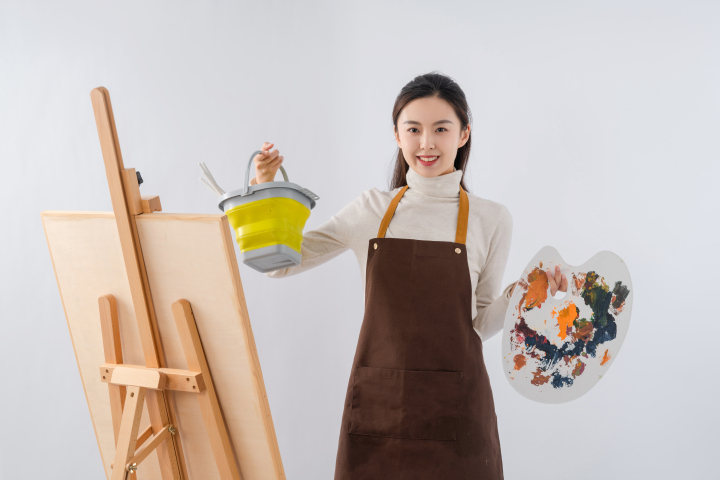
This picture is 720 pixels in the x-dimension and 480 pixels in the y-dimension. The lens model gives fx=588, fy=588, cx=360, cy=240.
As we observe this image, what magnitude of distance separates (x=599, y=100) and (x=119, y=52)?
76.7 inches

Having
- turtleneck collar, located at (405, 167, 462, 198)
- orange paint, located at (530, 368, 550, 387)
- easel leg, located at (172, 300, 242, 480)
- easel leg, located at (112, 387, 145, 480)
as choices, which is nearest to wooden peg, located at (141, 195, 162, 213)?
easel leg, located at (172, 300, 242, 480)

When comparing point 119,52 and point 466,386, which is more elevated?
point 119,52

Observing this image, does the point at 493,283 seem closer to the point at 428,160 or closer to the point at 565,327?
the point at 565,327

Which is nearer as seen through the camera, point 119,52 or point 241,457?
point 241,457

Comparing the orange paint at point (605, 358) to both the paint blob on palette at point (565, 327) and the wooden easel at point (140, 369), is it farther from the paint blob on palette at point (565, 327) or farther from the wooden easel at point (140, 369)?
the wooden easel at point (140, 369)

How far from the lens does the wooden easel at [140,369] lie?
143 centimetres

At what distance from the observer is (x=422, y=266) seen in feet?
4.91

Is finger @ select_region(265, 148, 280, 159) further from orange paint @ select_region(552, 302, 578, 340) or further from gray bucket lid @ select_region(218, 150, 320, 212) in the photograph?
orange paint @ select_region(552, 302, 578, 340)

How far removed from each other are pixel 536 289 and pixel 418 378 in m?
0.37

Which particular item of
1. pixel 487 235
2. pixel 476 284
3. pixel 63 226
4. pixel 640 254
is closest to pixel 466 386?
pixel 476 284

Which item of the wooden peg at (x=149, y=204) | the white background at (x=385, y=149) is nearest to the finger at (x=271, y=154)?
the wooden peg at (x=149, y=204)

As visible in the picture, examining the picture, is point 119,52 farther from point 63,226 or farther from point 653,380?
point 653,380

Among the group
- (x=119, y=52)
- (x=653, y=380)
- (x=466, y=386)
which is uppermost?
(x=119, y=52)

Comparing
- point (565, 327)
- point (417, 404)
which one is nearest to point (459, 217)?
point (565, 327)
